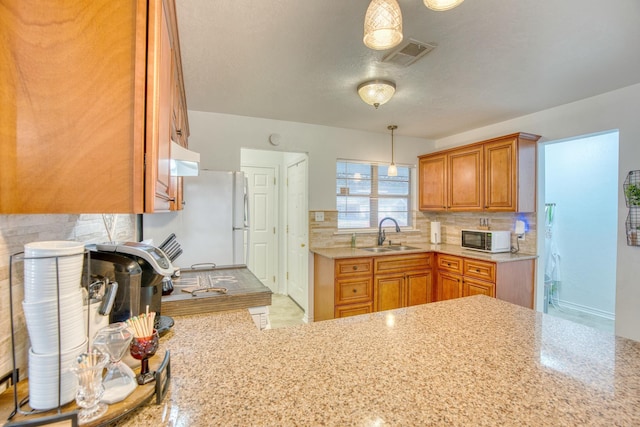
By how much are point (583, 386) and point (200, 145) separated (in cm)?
328

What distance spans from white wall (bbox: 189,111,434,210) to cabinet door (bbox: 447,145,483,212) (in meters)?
0.68

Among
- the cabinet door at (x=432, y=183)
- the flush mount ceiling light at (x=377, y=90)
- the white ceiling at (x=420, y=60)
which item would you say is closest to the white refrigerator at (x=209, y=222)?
the white ceiling at (x=420, y=60)

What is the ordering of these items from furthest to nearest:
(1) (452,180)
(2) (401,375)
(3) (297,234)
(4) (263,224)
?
1. (4) (263,224)
2. (3) (297,234)
3. (1) (452,180)
4. (2) (401,375)

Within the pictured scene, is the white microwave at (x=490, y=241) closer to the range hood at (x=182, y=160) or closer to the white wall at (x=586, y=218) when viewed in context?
the white wall at (x=586, y=218)

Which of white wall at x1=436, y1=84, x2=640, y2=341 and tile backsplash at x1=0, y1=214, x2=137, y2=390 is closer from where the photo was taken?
tile backsplash at x1=0, y1=214, x2=137, y2=390

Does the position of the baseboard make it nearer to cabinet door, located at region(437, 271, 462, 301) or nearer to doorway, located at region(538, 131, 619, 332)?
doorway, located at region(538, 131, 619, 332)

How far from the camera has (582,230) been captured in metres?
3.98

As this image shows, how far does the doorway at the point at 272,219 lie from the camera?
445cm

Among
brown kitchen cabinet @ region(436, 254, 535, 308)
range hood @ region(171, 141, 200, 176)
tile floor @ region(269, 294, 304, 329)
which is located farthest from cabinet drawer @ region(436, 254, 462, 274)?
range hood @ region(171, 141, 200, 176)

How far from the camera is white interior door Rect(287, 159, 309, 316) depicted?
3.79 meters

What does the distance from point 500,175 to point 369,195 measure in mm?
1547

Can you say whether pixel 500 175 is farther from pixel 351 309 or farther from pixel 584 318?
pixel 584 318

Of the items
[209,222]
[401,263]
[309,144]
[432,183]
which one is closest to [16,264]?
[209,222]

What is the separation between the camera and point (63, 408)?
2.15 ft
